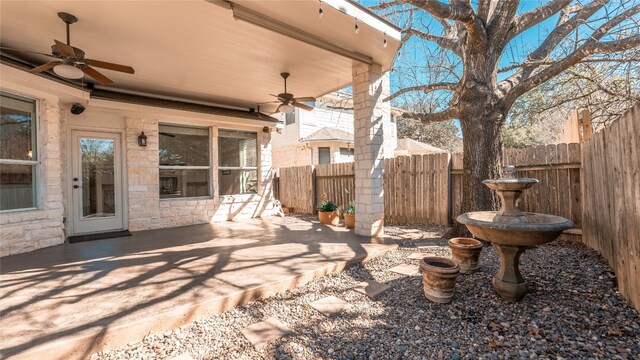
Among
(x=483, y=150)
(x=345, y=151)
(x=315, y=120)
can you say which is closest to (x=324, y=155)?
(x=345, y=151)

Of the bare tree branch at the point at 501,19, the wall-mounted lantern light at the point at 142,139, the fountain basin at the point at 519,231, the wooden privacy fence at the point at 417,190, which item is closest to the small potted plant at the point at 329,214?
the wooden privacy fence at the point at 417,190

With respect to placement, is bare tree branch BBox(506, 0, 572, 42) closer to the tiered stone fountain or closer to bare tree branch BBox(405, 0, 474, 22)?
bare tree branch BBox(405, 0, 474, 22)

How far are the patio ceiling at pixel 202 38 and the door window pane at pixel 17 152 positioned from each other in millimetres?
781

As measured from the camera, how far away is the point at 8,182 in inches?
152

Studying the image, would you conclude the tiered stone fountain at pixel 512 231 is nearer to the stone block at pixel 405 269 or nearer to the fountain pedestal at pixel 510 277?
the fountain pedestal at pixel 510 277

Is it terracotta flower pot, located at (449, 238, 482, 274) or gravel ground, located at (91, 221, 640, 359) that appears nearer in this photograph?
gravel ground, located at (91, 221, 640, 359)

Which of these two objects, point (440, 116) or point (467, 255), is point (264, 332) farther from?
point (440, 116)

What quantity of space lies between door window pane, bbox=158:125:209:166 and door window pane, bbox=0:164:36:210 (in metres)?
2.19

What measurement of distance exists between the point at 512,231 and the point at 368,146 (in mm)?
2650

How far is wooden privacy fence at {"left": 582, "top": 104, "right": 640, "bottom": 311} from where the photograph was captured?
2.16m

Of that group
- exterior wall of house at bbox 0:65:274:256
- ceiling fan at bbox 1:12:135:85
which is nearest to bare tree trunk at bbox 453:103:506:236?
exterior wall of house at bbox 0:65:274:256

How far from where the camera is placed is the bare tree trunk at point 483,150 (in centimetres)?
423

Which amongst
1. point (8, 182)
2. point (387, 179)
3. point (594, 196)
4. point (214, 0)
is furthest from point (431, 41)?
point (8, 182)

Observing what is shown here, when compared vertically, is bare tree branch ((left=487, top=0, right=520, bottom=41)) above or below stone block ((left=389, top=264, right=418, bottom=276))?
above
